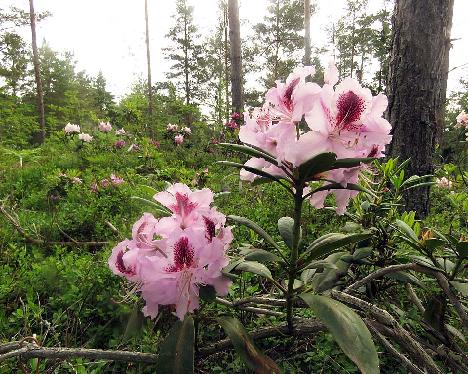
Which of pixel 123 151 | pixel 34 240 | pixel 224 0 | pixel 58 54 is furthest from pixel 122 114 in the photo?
pixel 58 54

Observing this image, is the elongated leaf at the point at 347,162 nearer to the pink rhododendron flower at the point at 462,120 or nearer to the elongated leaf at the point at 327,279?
the elongated leaf at the point at 327,279

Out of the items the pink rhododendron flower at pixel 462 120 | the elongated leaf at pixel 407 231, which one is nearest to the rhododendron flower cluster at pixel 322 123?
the elongated leaf at pixel 407 231

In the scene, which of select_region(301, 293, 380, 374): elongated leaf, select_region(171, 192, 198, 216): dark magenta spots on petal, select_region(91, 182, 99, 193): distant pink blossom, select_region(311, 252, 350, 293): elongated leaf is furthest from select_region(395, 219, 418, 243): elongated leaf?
select_region(91, 182, 99, 193): distant pink blossom

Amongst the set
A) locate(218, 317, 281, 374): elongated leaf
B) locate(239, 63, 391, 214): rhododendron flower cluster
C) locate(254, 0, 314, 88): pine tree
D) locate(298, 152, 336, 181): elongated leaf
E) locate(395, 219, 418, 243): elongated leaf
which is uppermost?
locate(254, 0, 314, 88): pine tree

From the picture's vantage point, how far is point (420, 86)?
268 cm

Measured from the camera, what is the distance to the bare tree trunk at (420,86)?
8.75ft

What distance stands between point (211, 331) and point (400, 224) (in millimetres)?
1004

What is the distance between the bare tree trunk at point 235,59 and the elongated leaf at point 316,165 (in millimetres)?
7710

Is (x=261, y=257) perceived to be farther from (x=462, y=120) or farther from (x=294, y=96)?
(x=462, y=120)

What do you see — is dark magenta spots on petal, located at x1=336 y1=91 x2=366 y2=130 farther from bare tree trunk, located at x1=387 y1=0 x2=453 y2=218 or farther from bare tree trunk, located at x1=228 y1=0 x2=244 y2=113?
bare tree trunk, located at x1=228 y1=0 x2=244 y2=113

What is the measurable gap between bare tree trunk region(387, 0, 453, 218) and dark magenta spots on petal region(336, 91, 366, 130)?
78.5 inches

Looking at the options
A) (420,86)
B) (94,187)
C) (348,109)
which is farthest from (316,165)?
(94,187)

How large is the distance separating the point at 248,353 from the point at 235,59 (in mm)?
8447

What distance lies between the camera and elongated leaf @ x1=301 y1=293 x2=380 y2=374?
0.79 meters
